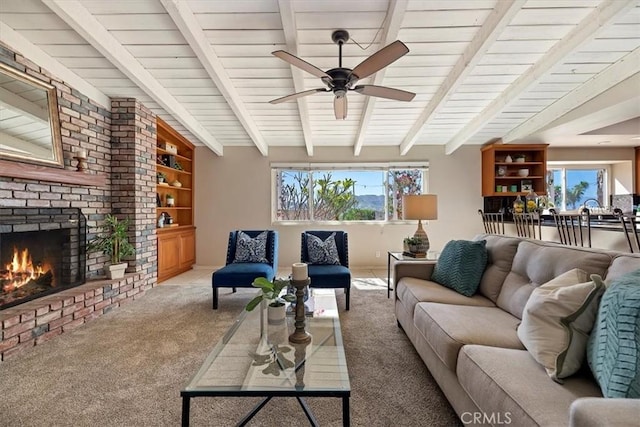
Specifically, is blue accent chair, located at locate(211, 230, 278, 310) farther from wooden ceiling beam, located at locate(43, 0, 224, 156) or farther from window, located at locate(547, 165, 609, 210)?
window, located at locate(547, 165, 609, 210)

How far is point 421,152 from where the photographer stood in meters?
5.82

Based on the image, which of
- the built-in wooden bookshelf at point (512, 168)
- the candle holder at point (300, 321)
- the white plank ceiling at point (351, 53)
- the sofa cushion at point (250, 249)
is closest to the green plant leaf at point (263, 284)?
the candle holder at point (300, 321)

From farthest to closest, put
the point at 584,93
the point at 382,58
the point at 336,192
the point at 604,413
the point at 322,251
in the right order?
the point at 336,192, the point at 322,251, the point at 584,93, the point at 382,58, the point at 604,413

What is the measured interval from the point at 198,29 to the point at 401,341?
3111 mm

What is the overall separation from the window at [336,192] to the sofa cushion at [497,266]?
3.48 metres

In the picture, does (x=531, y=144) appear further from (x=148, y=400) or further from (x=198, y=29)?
Answer: (x=148, y=400)

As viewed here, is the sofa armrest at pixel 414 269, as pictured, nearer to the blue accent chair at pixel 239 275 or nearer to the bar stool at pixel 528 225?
the blue accent chair at pixel 239 275

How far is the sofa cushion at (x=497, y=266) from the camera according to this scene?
7.33 ft

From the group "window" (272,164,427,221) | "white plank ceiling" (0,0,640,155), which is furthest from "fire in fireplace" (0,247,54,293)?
"window" (272,164,427,221)

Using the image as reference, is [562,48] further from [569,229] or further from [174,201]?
[174,201]

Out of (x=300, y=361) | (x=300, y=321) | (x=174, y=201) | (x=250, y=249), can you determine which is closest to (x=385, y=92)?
(x=300, y=321)

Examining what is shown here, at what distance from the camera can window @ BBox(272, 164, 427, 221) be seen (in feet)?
19.4

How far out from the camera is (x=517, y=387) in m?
1.10

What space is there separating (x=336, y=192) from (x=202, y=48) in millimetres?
3703
